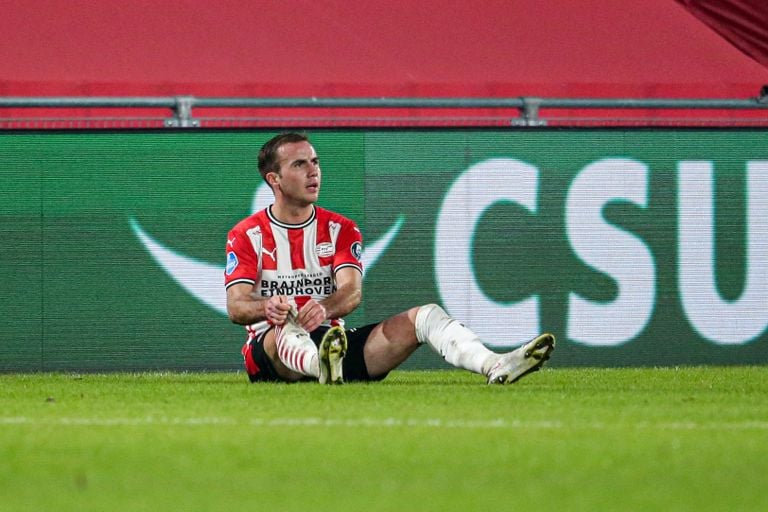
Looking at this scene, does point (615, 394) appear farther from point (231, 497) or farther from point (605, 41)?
point (605, 41)

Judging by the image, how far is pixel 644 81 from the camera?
1423 centimetres

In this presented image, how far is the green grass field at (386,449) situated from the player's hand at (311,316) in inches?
11.0

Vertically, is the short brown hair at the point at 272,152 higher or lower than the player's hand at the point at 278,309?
higher

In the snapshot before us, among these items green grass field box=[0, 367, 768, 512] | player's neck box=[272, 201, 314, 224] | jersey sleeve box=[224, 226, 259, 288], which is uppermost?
player's neck box=[272, 201, 314, 224]

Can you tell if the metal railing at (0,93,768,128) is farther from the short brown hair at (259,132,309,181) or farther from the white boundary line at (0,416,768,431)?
the white boundary line at (0,416,768,431)

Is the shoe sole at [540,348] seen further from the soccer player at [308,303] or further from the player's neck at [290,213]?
the player's neck at [290,213]

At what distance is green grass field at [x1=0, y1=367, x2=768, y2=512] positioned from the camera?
3.70 metres

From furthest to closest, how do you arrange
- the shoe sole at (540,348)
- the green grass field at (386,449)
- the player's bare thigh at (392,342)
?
the player's bare thigh at (392,342) < the shoe sole at (540,348) < the green grass field at (386,449)

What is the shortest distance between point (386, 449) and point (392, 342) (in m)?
2.93

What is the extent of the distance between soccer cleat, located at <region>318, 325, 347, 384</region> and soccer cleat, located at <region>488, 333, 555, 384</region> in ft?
2.25

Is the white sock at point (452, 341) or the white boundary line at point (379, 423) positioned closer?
the white boundary line at point (379, 423)

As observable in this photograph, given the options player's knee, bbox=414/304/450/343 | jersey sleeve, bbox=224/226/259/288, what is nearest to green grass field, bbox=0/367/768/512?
player's knee, bbox=414/304/450/343

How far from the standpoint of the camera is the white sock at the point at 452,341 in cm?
732

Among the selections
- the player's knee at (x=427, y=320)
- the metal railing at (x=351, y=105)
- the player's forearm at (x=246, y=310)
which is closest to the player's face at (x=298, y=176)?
the player's forearm at (x=246, y=310)
